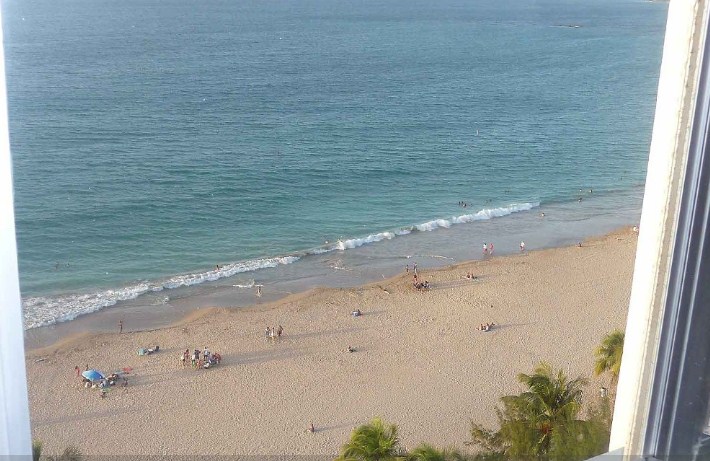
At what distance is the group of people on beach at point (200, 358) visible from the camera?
21.8 feet

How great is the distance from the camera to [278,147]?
14.6m

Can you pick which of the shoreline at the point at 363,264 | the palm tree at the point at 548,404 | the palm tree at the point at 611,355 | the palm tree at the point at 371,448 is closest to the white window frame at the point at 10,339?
the palm tree at the point at 371,448

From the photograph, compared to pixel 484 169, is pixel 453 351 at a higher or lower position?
A: lower

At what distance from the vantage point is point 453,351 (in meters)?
6.87

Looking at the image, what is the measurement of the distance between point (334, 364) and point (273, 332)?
0.91m

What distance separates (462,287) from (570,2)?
151ft

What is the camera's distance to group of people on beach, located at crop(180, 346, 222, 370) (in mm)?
6641

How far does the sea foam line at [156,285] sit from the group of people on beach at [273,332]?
1.32 metres

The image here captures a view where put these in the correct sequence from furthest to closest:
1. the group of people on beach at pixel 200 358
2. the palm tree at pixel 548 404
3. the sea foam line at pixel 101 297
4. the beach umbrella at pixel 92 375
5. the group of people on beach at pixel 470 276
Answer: the group of people on beach at pixel 470 276
the sea foam line at pixel 101 297
the group of people on beach at pixel 200 358
the beach umbrella at pixel 92 375
the palm tree at pixel 548 404

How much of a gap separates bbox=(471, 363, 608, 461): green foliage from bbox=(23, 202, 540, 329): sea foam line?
4.67 m

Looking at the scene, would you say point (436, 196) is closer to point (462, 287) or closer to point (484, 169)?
point (484, 169)

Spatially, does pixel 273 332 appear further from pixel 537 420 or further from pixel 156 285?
pixel 537 420

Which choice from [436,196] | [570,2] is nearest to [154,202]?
[436,196]

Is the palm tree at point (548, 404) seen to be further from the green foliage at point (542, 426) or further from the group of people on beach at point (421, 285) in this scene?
the group of people on beach at point (421, 285)
